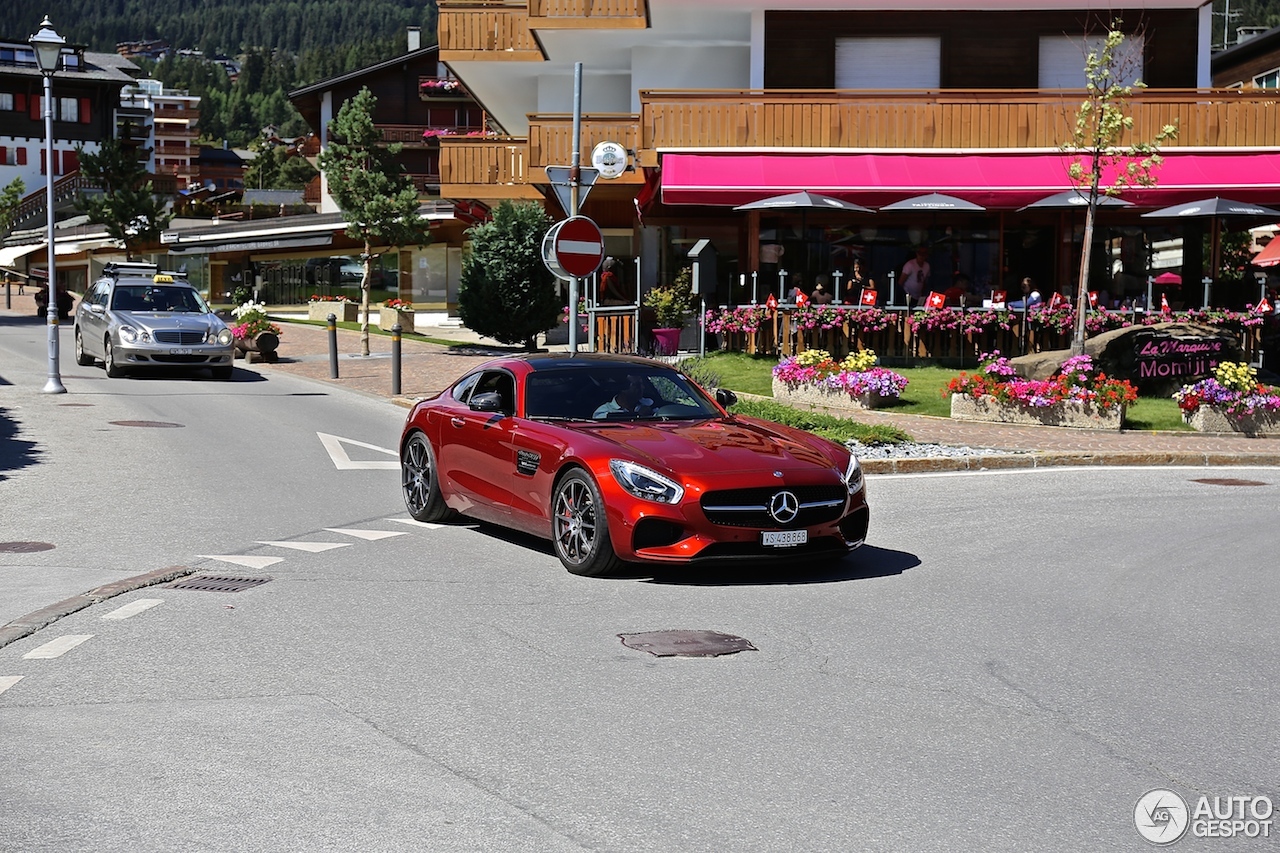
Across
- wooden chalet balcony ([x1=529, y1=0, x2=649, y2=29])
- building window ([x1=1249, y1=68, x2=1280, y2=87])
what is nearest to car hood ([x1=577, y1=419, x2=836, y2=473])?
wooden chalet balcony ([x1=529, y1=0, x2=649, y2=29])

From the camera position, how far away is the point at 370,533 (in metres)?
12.0

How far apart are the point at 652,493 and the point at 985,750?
397cm

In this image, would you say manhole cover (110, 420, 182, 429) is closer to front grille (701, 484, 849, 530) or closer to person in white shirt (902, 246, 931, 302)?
front grille (701, 484, 849, 530)

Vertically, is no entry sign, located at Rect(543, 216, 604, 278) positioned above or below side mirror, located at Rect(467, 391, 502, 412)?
above

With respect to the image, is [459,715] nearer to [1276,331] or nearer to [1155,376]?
[1155,376]

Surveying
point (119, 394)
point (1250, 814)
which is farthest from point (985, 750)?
point (119, 394)

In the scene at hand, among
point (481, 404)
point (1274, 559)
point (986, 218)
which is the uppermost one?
point (986, 218)

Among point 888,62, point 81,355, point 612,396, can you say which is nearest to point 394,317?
point 81,355

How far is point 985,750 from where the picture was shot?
20.1 feet

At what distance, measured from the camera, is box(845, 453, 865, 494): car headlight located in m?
10.4

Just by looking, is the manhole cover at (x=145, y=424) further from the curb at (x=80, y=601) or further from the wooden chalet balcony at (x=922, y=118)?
the wooden chalet balcony at (x=922, y=118)

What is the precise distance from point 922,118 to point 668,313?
22.0ft

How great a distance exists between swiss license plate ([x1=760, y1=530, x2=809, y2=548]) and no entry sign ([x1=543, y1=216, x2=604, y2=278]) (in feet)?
27.1

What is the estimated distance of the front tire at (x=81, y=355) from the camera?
1192 inches
